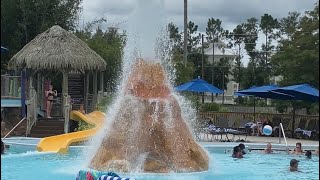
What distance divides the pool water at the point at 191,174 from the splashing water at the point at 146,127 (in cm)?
36

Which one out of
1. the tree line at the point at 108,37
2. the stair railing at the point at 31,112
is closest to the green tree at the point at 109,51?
the tree line at the point at 108,37

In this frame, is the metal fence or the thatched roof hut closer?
the thatched roof hut

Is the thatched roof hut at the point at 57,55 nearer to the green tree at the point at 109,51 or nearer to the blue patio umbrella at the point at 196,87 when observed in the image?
the blue patio umbrella at the point at 196,87

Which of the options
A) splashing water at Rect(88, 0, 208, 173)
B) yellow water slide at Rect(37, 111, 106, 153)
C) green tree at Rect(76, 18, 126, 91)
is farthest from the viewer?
green tree at Rect(76, 18, 126, 91)

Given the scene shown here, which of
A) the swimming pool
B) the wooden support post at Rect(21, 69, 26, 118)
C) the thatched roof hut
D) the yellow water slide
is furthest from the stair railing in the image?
the swimming pool

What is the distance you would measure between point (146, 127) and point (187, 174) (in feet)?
4.06

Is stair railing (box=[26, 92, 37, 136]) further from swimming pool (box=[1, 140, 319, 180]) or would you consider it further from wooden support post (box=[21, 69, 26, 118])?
swimming pool (box=[1, 140, 319, 180])

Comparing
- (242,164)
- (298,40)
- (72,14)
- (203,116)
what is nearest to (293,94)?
(242,164)

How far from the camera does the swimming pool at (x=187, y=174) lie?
11750 mm

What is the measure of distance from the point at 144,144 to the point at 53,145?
21.9ft

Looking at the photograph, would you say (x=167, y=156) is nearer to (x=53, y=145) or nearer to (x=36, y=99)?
(x=53, y=145)

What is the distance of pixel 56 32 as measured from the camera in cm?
Answer: 2447

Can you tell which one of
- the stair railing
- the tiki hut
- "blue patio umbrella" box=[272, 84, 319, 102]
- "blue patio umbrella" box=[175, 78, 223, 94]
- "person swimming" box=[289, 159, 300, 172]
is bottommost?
"person swimming" box=[289, 159, 300, 172]

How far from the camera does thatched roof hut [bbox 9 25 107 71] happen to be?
912 inches
